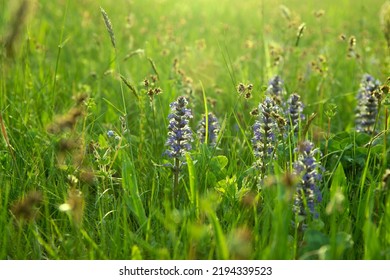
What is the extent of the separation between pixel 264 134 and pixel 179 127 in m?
0.38

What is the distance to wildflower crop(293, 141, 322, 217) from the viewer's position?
2138 millimetres

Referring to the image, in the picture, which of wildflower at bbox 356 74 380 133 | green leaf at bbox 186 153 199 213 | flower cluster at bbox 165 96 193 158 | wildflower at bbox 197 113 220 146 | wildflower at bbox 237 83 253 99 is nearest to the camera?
green leaf at bbox 186 153 199 213

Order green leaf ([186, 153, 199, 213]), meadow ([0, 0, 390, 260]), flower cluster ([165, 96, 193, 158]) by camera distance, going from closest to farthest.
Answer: meadow ([0, 0, 390, 260]) < green leaf ([186, 153, 199, 213]) < flower cluster ([165, 96, 193, 158])

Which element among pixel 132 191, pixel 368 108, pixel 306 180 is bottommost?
pixel 132 191

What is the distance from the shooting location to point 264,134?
8.42ft

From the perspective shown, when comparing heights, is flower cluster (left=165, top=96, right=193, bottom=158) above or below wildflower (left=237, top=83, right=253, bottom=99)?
below

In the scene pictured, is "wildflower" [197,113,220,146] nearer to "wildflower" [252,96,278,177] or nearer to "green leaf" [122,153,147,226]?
"wildflower" [252,96,278,177]

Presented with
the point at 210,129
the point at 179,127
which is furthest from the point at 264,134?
the point at 210,129

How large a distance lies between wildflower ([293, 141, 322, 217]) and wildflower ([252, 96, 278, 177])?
345 millimetres

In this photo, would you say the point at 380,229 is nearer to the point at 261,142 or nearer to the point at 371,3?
the point at 261,142

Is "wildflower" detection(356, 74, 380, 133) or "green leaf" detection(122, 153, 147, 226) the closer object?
"green leaf" detection(122, 153, 147, 226)

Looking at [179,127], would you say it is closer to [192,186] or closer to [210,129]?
[192,186]

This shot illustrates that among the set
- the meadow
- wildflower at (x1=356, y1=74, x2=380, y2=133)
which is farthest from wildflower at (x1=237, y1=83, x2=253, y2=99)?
wildflower at (x1=356, y1=74, x2=380, y2=133)
